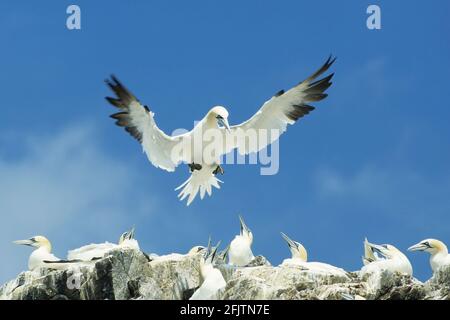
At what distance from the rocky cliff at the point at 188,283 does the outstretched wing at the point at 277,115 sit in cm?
328

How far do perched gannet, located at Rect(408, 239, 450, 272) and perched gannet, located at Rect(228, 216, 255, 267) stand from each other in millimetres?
2752

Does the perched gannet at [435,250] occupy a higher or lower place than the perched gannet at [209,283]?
higher

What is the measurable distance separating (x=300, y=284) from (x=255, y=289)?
0.95 metres

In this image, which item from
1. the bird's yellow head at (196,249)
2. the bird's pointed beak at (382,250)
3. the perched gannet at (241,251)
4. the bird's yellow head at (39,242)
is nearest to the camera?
the bird's pointed beak at (382,250)

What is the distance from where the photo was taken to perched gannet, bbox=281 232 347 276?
60.4ft

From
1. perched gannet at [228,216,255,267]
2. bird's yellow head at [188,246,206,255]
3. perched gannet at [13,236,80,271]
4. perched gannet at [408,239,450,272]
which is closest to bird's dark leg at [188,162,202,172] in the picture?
perched gannet at [228,216,255,267]

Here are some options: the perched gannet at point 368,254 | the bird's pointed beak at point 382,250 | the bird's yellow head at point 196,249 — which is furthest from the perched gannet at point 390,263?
the bird's yellow head at point 196,249

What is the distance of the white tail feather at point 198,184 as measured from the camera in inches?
874

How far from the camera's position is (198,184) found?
2225 cm

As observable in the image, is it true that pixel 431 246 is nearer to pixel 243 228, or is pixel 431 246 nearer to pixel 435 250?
pixel 435 250

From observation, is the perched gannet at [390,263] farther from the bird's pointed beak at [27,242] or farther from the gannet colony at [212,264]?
the bird's pointed beak at [27,242]

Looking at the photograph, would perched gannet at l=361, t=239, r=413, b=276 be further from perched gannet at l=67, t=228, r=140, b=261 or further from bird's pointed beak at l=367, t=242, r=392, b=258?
perched gannet at l=67, t=228, r=140, b=261

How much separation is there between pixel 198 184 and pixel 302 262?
Answer: 321 cm
